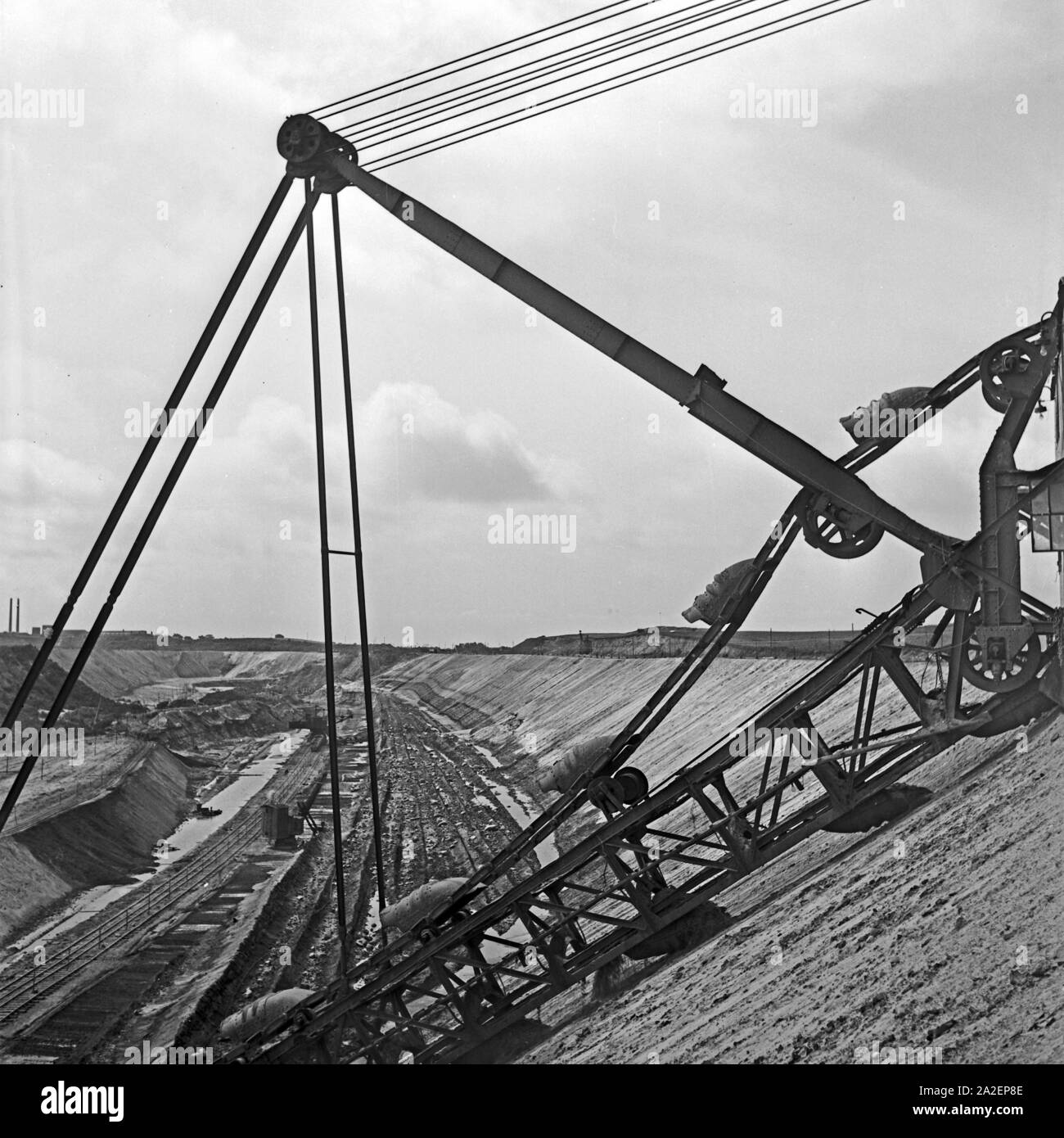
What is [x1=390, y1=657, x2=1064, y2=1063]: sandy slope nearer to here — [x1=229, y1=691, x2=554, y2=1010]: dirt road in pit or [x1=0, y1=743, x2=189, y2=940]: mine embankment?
[x1=229, y1=691, x2=554, y2=1010]: dirt road in pit

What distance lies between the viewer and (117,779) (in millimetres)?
42812

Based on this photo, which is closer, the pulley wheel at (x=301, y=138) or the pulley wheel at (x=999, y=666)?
the pulley wheel at (x=999, y=666)

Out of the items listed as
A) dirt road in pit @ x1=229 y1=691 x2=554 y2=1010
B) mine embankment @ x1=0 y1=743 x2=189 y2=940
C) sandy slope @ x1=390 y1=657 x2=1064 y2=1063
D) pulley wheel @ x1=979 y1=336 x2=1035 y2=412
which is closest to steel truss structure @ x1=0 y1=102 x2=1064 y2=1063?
pulley wheel @ x1=979 y1=336 x2=1035 y2=412

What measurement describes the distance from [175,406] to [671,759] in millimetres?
28740

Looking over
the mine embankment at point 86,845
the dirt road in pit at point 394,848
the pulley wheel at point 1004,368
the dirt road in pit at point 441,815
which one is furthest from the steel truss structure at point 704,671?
the mine embankment at point 86,845

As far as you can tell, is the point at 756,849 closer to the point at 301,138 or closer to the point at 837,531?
the point at 837,531

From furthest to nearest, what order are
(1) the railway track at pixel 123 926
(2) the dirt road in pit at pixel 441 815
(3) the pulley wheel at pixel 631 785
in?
(2) the dirt road in pit at pixel 441 815 → (1) the railway track at pixel 123 926 → (3) the pulley wheel at pixel 631 785

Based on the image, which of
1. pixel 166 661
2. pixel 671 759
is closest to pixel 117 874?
pixel 671 759

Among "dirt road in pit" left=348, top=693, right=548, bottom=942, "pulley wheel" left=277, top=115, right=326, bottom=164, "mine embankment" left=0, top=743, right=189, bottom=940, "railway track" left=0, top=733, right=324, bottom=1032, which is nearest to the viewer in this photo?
"pulley wheel" left=277, top=115, right=326, bottom=164

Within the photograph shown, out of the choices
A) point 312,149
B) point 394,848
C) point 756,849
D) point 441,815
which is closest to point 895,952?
point 756,849

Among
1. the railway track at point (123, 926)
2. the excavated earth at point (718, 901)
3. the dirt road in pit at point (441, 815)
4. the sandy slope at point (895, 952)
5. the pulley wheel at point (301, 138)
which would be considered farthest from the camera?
the dirt road in pit at point (441, 815)

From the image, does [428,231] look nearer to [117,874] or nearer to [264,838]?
[117,874]

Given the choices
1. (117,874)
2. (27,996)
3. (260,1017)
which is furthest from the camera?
(117,874)

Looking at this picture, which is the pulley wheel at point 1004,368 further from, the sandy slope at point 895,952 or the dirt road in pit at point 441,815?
the dirt road in pit at point 441,815
